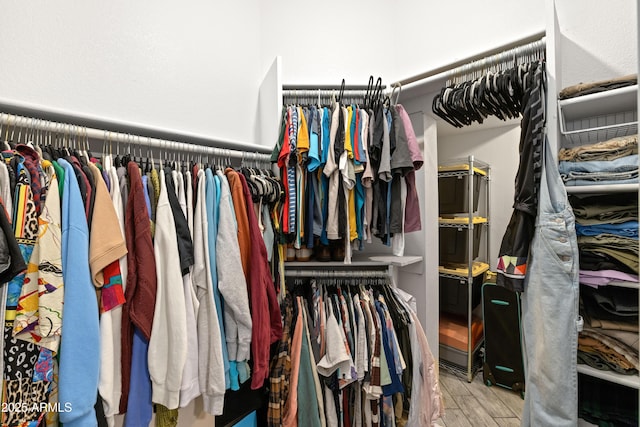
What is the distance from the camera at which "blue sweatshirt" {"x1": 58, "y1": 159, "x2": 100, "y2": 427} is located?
681 millimetres

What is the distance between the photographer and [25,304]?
0.66 metres

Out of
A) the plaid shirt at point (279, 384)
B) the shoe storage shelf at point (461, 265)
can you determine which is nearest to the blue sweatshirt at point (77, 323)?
the plaid shirt at point (279, 384)

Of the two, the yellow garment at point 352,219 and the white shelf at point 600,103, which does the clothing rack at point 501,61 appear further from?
the yellow garment at point 352,219

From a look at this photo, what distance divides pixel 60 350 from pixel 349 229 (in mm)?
1020

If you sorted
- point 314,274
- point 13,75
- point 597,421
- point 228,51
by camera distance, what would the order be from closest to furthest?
point 13,75 → point 597,421 → point 314,274 → point 228,51

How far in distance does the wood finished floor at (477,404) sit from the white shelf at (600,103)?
172 cm

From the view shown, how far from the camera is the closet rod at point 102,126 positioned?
2.54 ft

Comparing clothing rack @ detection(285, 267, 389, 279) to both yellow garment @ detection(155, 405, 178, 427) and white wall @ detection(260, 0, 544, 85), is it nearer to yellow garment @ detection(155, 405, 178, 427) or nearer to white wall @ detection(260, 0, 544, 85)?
yellow garment @ detection(155, 405, 178, 427)

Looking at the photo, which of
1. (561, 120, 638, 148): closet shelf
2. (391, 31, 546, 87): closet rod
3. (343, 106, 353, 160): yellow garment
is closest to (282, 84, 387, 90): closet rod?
(391, 31, 546, 87): closet rod

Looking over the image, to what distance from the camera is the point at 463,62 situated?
1.25 m

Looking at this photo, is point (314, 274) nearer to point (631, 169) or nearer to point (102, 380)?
point (102, 380)

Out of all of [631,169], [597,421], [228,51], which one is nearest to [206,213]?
[228,51]

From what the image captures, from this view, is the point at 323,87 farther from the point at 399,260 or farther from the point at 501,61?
the point at 399,260

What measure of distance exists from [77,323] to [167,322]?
0.22 metres
